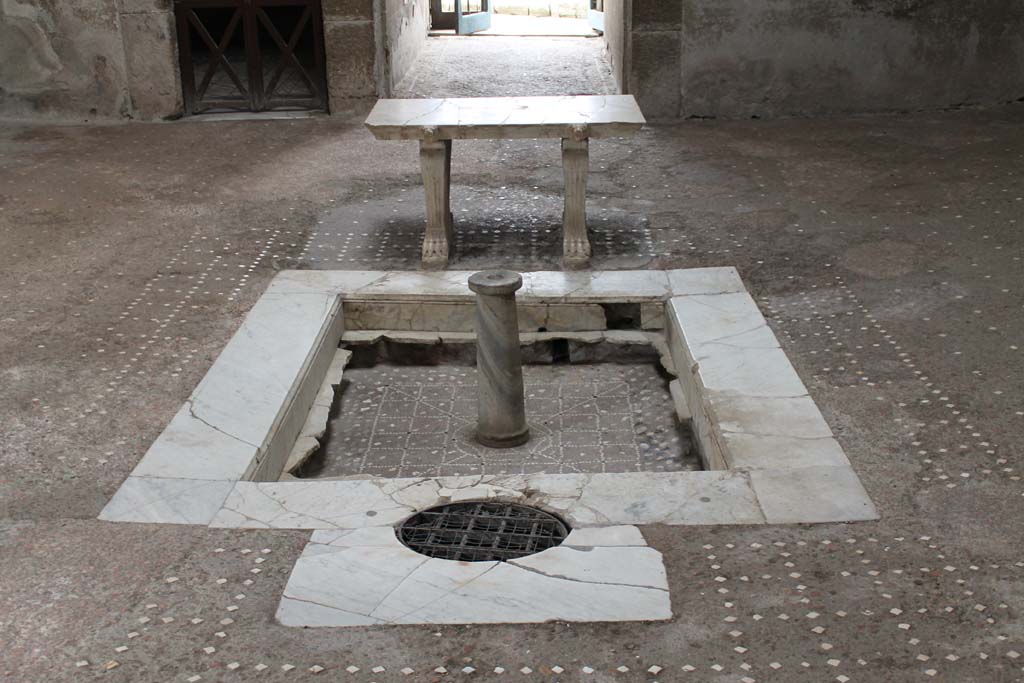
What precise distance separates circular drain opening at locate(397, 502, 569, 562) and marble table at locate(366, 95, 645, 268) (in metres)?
2.85

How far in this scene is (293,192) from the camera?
8.47m

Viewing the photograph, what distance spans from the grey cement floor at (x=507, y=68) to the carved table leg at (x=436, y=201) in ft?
14.2

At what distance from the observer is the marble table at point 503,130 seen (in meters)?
6.63

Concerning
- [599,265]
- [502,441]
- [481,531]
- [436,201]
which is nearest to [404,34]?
[436,201]

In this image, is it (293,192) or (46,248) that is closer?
(46,248)

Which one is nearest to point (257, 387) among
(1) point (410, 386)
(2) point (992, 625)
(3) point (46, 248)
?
(1) point (410, 386)

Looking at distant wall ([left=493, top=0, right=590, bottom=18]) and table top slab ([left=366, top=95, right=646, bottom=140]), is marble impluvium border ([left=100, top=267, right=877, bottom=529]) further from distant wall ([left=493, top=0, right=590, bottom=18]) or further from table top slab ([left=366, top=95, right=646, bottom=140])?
distant wall ([left=493, top=0, right=590, bottom=18])

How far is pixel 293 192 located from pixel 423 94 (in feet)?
10.2

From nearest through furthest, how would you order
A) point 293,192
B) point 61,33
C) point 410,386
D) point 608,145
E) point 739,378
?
point 739,378
point 410,386
point 293,192
point 608,145
point 61,33

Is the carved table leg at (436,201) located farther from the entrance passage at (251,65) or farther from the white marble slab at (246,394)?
the entrance passage at (251,65)

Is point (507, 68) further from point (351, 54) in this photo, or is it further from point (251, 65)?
point (251, 65)

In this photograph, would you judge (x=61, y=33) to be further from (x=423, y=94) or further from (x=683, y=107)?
(x=683, y=107)

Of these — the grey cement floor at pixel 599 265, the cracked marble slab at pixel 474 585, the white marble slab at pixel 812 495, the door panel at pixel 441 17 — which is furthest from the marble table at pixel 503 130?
the door panel at pixel 441 17

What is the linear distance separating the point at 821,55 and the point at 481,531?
302 inches
